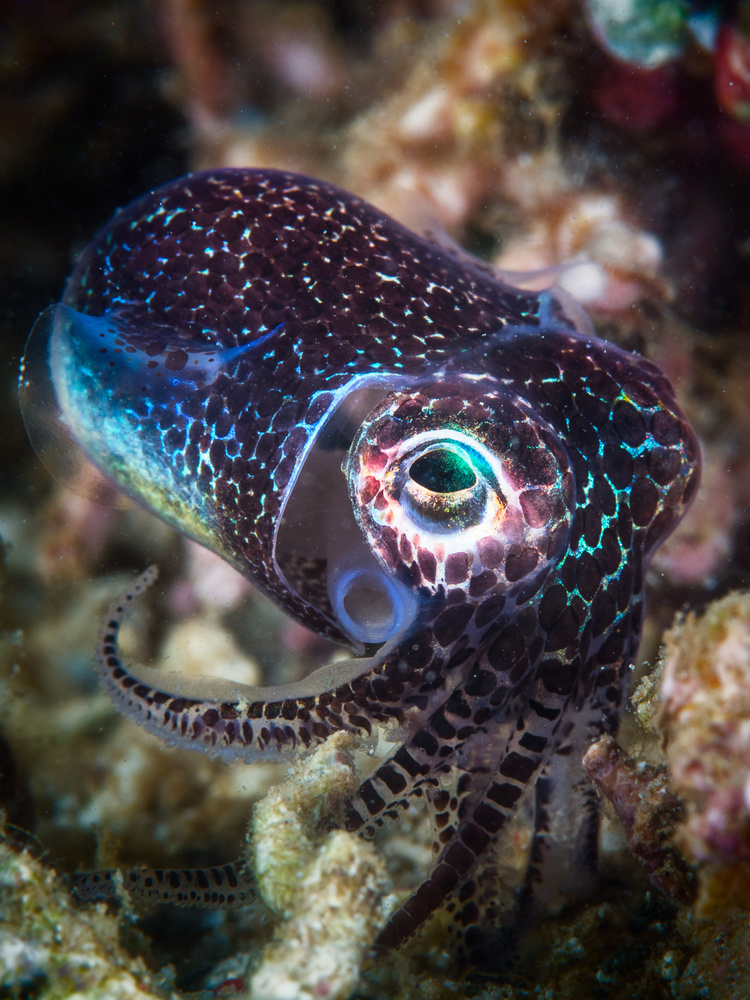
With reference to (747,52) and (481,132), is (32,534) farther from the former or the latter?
(747,52)

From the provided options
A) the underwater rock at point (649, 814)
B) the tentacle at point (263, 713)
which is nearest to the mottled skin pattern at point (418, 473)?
the tentacle at point (263, 713)

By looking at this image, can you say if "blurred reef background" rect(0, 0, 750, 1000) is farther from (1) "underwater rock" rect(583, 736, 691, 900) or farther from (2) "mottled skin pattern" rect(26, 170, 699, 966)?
(2) "mottled skin pattern" rect(26, 170, 699, 966)

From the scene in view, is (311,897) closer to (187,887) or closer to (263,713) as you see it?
(263,713)

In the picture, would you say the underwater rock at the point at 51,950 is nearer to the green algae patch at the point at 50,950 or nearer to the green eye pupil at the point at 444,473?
the green algae patch at the point at 50,950

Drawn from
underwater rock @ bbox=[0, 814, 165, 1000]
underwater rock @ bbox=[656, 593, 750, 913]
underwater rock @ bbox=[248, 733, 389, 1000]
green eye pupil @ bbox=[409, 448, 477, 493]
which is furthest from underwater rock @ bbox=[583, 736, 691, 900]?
underwater rock @ bbox=[0, 814, 165, 1000]

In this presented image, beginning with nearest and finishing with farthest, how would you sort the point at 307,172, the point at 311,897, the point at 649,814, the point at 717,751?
the point at 717,751
the point at 311,897
the point at 649,814
the point at 307,172

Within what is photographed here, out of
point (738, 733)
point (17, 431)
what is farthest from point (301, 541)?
point (17, 431)

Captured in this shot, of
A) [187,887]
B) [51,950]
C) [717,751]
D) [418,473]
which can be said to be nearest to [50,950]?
[51,950]
